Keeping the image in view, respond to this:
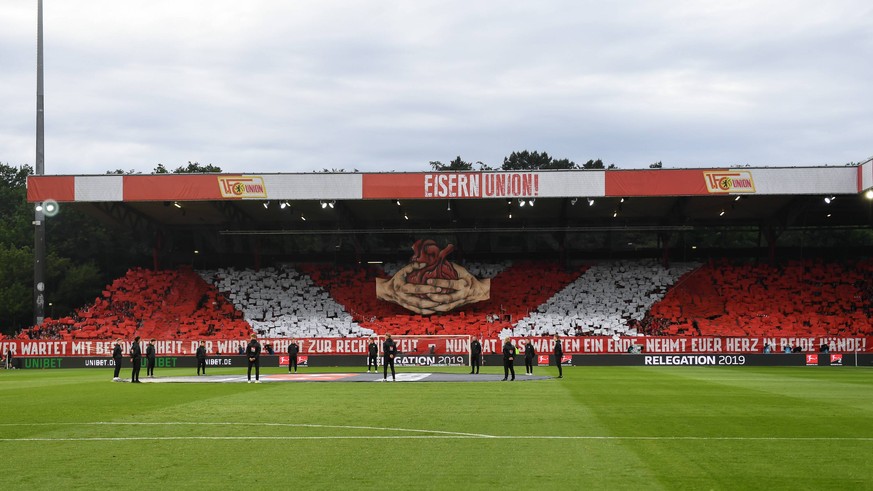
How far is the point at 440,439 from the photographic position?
16.2 metres

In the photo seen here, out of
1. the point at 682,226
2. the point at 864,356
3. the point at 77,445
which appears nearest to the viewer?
the point at 77,445

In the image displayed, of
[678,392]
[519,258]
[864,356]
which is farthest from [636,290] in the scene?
[678,392]

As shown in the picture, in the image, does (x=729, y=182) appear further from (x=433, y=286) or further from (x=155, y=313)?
(x=155, y=313)

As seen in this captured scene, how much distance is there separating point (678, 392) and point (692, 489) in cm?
1741

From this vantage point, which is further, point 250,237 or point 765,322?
point 250,237

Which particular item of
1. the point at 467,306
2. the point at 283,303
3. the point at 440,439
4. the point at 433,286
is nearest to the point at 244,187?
the point at 283,303

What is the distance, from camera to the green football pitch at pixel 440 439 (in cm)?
1236

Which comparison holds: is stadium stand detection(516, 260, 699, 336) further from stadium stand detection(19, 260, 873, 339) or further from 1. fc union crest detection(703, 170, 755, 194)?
1. fc union crest detection(703, 170, 755, 194)

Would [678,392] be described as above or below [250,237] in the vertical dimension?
below

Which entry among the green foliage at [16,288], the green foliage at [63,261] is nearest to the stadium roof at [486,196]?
the green foliage at [63,261]

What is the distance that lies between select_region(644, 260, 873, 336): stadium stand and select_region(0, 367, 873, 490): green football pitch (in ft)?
93.7

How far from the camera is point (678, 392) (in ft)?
93.1

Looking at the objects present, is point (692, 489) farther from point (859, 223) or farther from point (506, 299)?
point (859, 223)

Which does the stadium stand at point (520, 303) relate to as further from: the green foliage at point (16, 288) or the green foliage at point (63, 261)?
the green foliage at point (16, 288)
